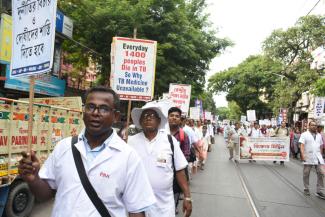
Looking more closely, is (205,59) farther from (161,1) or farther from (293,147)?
(293,147)

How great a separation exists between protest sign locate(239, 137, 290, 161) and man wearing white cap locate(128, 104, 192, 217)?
1395cm

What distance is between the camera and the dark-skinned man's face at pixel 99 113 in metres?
2.46

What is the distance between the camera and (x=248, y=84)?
53688 mm

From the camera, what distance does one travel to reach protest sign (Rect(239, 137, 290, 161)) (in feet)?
57.2

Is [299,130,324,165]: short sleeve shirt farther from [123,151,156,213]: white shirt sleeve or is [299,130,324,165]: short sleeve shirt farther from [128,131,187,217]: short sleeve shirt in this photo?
[123,151,156,213]: white shirt sleeve

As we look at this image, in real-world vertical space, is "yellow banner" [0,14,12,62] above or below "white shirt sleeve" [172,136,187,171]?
above

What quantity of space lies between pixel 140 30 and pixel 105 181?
14.4 metres

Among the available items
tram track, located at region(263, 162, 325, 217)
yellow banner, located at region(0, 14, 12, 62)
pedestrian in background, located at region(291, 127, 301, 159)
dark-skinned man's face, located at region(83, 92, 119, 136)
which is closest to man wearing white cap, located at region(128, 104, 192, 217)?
dark-skinned man's face, located at region(83, 92, 119, 136)

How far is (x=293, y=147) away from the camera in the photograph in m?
21.6

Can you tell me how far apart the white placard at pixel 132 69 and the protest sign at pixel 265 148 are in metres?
11.4

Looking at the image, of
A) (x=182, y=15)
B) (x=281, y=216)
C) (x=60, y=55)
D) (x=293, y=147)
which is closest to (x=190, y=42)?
(x=182, y=15)

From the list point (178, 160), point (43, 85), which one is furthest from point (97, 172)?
point (43, 85)

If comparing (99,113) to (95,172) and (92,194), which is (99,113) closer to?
(95,172)

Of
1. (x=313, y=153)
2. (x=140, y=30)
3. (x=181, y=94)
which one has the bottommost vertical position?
(x=313, y=153)
